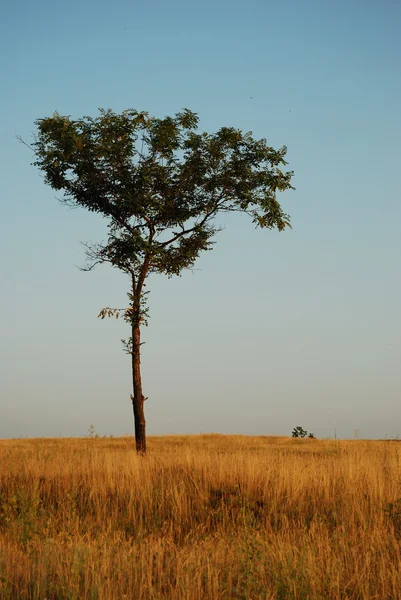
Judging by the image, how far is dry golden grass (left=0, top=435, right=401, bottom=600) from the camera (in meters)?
6.35

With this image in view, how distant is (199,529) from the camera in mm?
9742

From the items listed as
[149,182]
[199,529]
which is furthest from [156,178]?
[199,529]

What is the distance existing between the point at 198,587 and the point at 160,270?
17075 mm

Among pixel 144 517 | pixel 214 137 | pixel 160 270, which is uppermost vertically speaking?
pixel 214 137

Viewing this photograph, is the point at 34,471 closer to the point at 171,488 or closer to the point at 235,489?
the point at 171,488

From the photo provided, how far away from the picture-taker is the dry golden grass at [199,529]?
250 inches

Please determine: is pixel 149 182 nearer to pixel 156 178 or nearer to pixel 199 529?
pixel 156 178

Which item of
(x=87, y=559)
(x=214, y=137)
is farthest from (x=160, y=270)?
(x=87, y=559)

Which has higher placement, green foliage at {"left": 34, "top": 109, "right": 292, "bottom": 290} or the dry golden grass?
green foliage at {"left": 34, "top": 109, "right": 292, "bottom": 290}

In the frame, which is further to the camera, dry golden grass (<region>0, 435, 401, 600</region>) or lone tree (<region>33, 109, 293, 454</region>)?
lone tree (<region>33, 109, 293, 454</region>)


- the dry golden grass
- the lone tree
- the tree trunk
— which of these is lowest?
the dry golden grass

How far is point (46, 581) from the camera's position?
21.0 feet

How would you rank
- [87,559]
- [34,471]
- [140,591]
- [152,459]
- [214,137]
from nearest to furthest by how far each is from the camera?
[140,591] < [87,559] < [34,471] < [152,459] < [214,137]

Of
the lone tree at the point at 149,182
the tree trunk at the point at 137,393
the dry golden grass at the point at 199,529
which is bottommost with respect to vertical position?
the dry golden grass at the point at 199,529
